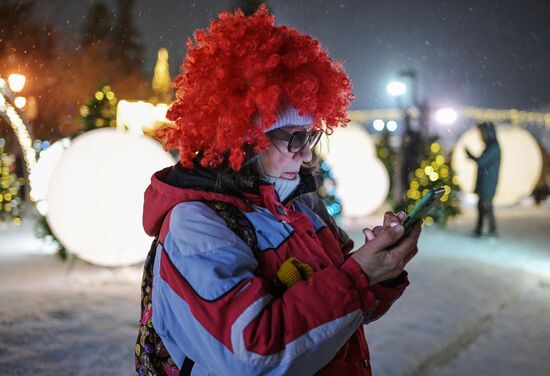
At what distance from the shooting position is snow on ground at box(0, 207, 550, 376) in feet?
13.8

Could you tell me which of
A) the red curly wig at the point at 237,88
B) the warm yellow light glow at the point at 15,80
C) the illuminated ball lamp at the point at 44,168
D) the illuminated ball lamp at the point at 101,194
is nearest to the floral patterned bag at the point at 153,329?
the red curly wig at the point at 237,88

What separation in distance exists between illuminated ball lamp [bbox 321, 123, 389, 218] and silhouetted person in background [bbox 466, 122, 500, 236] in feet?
6.85

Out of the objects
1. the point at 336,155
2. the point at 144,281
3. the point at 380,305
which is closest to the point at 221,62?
the point at 144,281

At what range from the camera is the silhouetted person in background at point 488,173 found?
1091 centimetres

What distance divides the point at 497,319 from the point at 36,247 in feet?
23.8

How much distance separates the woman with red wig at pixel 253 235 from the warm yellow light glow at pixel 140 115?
6.91 meters

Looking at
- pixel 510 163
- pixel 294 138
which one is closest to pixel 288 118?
pixel 294 138

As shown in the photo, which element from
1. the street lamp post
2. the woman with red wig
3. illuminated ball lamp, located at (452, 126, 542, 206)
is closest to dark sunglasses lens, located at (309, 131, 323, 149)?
the woman with red wig

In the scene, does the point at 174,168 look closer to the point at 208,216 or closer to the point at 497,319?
the point at 208,216

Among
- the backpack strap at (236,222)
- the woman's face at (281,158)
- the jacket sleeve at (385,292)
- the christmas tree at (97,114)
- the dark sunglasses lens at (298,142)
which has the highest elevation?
the christmas tree at (97,114)

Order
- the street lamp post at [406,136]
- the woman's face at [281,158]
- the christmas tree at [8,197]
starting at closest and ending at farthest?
1. the woman's face at [281,158]
2. the christmas tree at [8,197]
3. the street lamp post at [406,136]

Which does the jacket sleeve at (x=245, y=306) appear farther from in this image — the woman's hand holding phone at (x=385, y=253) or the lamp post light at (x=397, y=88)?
the lamp post light at (x=397, y=88)

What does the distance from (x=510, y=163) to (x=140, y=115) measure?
11.3 m

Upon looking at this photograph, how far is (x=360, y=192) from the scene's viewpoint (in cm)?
1170
